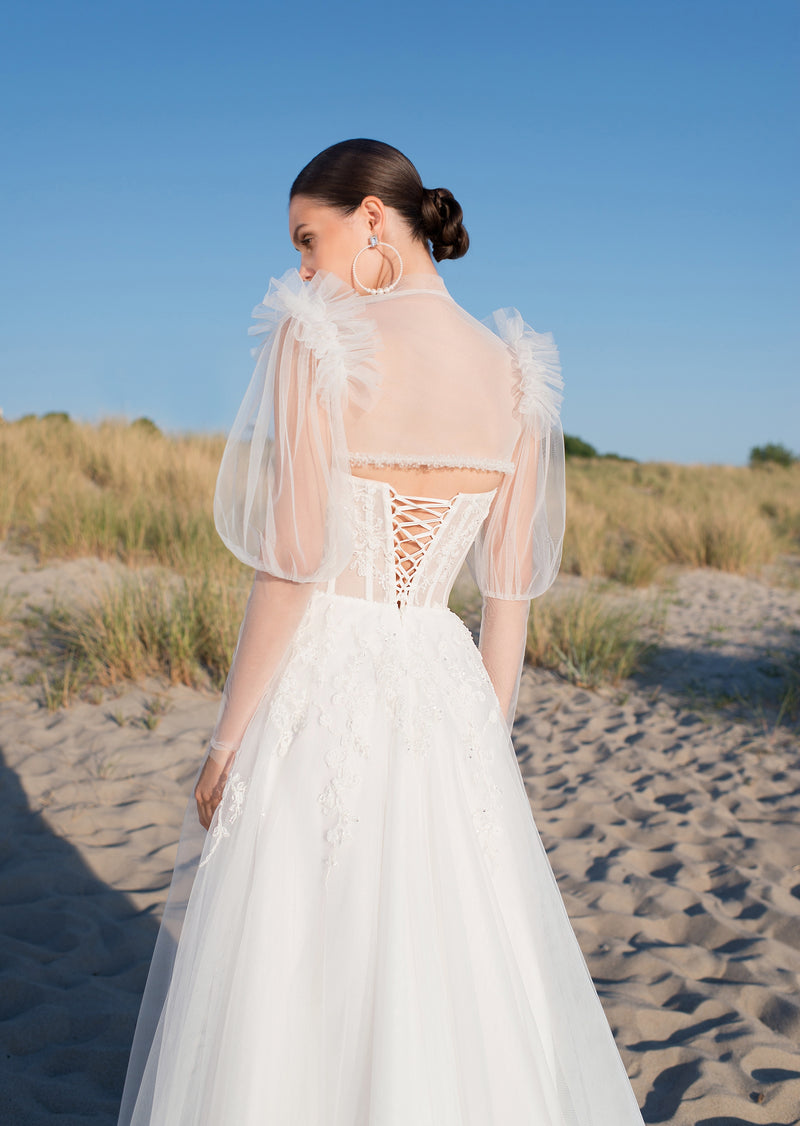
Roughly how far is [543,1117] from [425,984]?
0.29 m

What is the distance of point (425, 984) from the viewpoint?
1274 mm

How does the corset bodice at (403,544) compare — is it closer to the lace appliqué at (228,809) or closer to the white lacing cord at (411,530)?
the white lacing cord at (411,530)

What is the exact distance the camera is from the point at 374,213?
1560 millimetres

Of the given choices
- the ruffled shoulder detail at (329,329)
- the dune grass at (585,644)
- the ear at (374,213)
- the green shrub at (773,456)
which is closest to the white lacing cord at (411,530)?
the ruffled shoulder detail at (329,329)

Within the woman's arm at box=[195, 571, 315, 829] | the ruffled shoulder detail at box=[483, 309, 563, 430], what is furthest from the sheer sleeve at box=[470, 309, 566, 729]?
the woman's arm at box=[195, 571, 315, 829]

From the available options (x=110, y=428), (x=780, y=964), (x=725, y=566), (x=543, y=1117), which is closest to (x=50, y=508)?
(x=110, y=428)

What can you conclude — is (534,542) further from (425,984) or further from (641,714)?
(641,714)

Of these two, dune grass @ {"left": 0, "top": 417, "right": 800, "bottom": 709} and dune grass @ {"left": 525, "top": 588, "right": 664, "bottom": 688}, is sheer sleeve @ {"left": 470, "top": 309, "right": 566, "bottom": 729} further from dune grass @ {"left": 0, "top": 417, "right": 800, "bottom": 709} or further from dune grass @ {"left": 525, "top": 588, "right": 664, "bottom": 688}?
A: dune grass @ {"left": 525, "top": 588, "right": 664, "bottom": 688}

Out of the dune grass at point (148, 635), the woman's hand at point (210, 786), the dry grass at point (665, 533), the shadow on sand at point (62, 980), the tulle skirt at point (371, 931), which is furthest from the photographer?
the dry grass at point (665, 533)

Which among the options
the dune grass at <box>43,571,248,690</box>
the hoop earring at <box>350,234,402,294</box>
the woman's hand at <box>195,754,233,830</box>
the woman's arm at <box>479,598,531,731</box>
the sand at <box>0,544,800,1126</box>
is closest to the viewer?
the woman's hand at <box>195,754,233,830</box>

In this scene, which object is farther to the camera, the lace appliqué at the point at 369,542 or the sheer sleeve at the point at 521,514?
the sheer sleeve at the point at 521,514

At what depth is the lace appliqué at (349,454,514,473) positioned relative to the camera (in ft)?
4.67

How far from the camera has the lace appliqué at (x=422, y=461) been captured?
1423 mm

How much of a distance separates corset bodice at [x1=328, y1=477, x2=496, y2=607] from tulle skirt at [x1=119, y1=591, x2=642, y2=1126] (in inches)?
1.9
